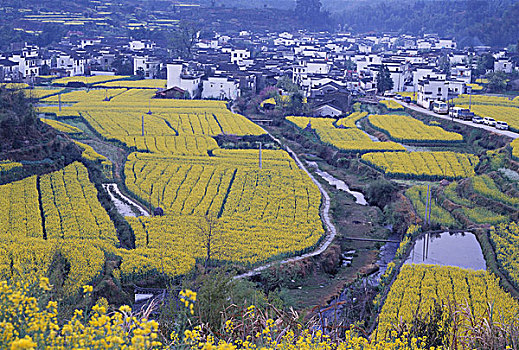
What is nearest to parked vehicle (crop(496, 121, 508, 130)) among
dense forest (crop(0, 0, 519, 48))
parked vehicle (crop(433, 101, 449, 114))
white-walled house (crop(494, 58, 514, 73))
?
parked vehicle (crop(433, 101, 449, 114))

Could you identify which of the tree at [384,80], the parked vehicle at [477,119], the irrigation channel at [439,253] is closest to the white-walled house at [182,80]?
the tree at [384,80]

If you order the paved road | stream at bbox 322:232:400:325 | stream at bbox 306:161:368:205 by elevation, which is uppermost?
the paved road

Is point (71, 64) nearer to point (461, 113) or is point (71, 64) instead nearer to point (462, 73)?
point (462, 73)

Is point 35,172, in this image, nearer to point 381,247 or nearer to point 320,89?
point 381,247

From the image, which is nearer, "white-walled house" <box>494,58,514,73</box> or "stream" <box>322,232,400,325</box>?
"stream" <box>322,232,400,325</box>

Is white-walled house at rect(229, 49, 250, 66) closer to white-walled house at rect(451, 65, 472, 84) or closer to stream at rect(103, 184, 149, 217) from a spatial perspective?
white-walled house at rect(451, 65, 472, 84)

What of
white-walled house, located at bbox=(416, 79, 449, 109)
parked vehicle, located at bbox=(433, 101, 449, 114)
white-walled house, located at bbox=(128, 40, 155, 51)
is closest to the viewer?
parked vehicle, located at bbox=(433, 101, 449, 114)

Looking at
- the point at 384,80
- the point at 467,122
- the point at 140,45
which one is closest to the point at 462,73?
the point at 384,80

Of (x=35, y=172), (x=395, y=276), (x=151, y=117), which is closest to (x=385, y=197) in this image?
(x=395, y=276)
